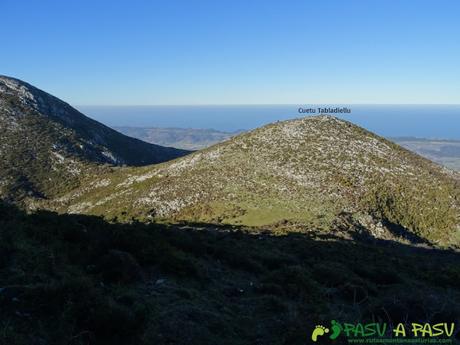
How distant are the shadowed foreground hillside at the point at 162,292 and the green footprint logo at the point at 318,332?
0.24m

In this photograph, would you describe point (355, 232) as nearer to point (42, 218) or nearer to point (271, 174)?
point (271, 174)

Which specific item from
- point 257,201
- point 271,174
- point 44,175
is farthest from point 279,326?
point 44,175

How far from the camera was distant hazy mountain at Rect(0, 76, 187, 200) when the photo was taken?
69.9m

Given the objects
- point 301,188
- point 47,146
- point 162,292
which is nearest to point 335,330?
point 162,292

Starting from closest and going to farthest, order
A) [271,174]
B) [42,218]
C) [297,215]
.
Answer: [42,218] < [297,215] < [271,174]

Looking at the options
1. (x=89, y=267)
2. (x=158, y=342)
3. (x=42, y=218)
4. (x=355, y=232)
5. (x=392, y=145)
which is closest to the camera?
(x=158, y=342)

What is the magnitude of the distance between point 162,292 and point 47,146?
80.4m

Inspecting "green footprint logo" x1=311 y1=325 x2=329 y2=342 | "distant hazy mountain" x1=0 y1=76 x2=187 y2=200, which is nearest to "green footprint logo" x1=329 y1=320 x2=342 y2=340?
"green footprint logo" x1=311 y1=325 x2=329 y2=342

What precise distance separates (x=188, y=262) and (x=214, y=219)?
25241 mm

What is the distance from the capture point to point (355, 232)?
119ft

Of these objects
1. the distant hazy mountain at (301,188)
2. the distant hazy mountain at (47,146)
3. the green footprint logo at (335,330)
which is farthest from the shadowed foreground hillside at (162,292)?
the distant hazy mountain at (47,146)

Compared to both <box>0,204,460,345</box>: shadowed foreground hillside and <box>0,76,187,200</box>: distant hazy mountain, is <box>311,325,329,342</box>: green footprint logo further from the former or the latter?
<box>0,76,187,200</box>: distant hazy mountain

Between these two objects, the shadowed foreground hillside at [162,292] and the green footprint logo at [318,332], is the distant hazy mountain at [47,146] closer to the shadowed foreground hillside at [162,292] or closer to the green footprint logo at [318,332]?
the shadowed foreground hillside at [162,292]

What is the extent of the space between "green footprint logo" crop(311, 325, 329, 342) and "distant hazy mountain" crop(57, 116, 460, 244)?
2588 centimetres
